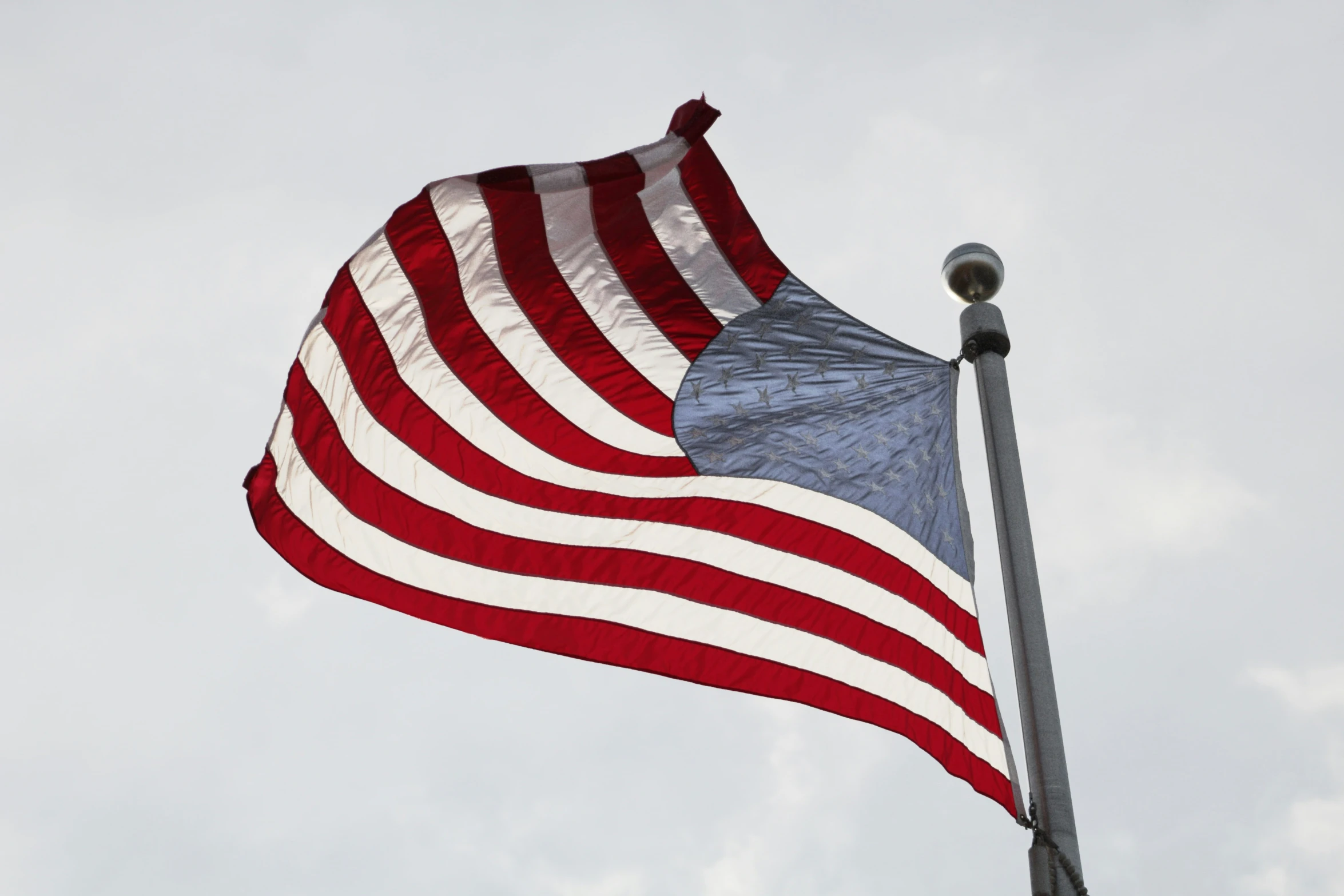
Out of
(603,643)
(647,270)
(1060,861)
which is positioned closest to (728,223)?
(647,270)

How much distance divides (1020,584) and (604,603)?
239 centimetres

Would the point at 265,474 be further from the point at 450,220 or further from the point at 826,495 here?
the point at 826,495

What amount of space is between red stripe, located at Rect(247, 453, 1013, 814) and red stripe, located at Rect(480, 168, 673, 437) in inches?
52.9

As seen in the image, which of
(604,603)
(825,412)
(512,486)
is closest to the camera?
(604,603)

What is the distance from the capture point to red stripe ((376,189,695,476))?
8.48 m

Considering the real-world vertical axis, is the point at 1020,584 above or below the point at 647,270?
below

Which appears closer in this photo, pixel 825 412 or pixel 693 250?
pixel 825 412

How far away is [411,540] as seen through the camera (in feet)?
27.6

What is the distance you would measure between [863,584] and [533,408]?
211 cm

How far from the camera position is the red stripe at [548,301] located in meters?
8.53

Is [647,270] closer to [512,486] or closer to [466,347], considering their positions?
[466,347]

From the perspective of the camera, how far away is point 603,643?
805 cm

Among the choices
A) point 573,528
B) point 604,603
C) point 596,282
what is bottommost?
point 604,603

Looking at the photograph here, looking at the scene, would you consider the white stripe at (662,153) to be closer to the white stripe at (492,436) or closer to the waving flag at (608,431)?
the waving flag at (608,431)
